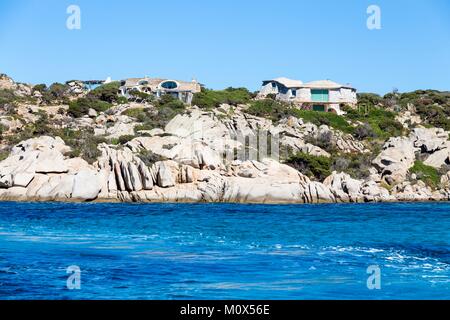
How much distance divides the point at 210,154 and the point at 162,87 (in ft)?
142

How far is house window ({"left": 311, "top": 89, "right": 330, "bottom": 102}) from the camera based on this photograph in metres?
94.1

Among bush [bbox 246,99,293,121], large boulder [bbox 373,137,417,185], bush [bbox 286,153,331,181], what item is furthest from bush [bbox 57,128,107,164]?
large boulder [bbox 373,137,417,185]

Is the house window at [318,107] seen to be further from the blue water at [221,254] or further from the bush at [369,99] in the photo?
the blue water at [221,254]

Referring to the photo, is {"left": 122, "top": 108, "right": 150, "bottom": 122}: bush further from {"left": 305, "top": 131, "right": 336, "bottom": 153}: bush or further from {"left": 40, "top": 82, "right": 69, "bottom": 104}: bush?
{"left": 305, "top": 131, "right": 336, "bottom": 153}: bush

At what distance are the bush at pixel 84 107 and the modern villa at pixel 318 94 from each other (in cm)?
2277

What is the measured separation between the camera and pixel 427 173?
65875 mm

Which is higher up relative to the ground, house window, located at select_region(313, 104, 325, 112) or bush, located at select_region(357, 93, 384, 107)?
bush, located at select_region(357, 93, 384, 107)

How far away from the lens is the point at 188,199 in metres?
54.6

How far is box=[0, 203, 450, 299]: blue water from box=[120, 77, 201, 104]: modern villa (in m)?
52.0

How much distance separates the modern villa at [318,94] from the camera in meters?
93.2

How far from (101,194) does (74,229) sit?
67.2 feet

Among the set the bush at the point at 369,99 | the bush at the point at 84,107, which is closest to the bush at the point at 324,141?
the bush at the point at 369,99
